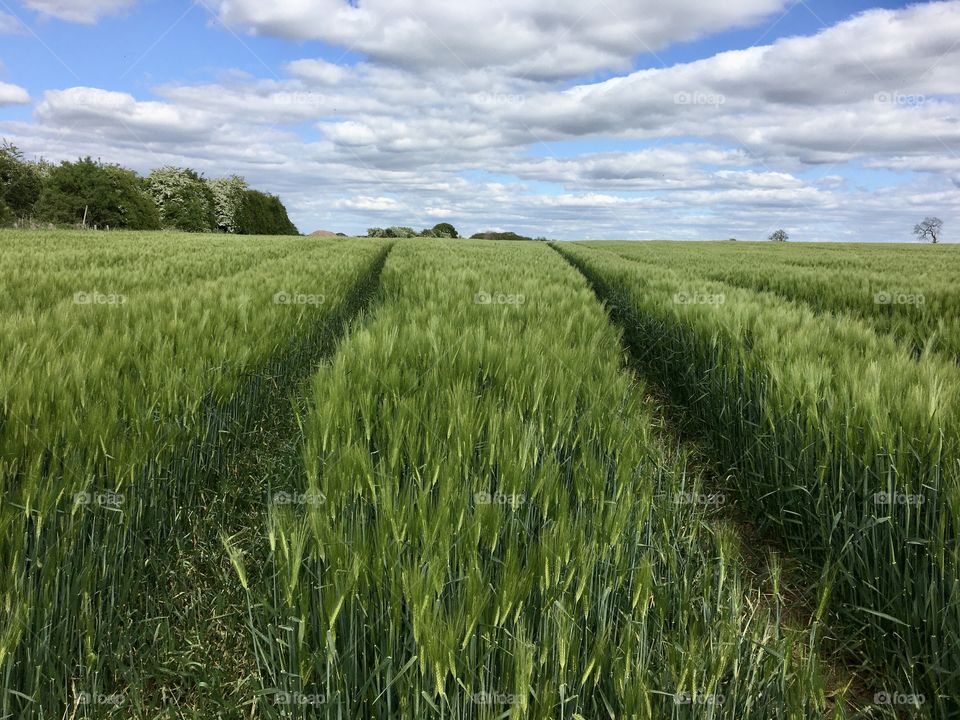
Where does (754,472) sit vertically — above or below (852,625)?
above

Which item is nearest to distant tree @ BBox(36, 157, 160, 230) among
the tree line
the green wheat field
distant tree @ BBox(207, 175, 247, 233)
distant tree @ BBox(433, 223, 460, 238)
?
the tree line

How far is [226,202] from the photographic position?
60.8 metres

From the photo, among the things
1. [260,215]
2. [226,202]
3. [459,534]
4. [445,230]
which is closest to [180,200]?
[226,202]

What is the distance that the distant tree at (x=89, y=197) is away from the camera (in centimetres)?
4044

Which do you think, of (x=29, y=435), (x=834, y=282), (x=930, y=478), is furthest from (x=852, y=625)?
(x=834, y=282)

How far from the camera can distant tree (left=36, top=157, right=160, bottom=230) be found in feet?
133

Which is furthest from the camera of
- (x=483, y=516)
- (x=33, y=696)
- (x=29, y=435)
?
(x=29, y=435)

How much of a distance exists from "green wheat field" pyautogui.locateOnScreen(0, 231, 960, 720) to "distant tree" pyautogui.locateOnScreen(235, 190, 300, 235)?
209 feet

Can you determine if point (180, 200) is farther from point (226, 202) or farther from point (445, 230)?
point (445, 230)

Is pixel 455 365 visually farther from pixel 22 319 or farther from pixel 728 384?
pixel 22 319

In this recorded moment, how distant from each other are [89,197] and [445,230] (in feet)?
132

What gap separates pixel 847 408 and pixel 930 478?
1.22ft

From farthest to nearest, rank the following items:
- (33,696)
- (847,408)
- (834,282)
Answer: (834,282)
(847,408)
(33,696)

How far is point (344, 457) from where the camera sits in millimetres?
1613
